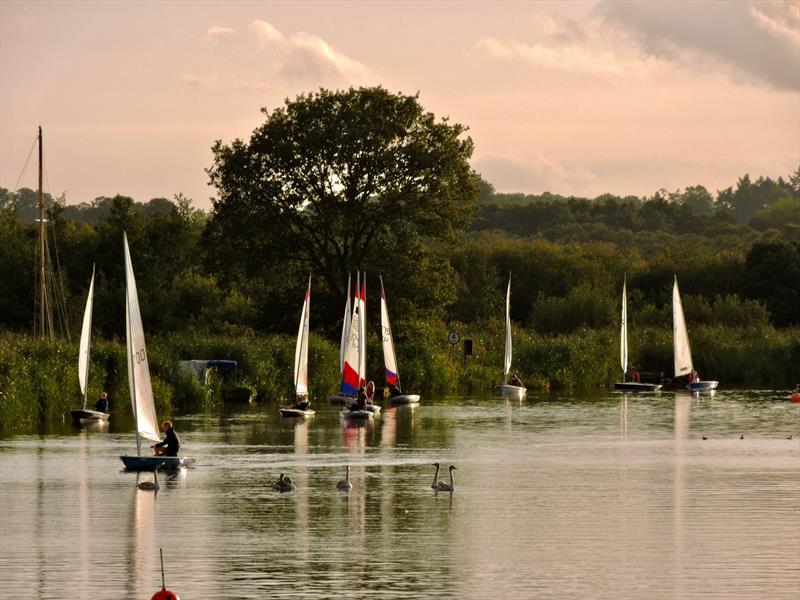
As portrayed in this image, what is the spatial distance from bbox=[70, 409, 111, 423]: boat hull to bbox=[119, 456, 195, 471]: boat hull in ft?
51.8

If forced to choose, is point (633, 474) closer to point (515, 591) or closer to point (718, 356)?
point (515, 591)

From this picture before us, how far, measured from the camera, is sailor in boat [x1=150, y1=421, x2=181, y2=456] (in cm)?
4606

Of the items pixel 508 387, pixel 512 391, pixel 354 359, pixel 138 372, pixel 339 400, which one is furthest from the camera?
pixel 508 387

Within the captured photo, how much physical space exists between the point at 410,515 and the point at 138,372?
1165cm

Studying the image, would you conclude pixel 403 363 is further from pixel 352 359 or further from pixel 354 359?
pixel 352 359

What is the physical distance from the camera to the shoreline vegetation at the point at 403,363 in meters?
63.0

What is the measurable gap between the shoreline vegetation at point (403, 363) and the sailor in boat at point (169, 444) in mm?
14514

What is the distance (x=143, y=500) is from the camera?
4012 cm

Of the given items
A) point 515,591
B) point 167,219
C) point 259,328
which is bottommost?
point 515,591

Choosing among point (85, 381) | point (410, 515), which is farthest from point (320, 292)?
point (410, 515)

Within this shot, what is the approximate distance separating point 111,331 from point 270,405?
27397mm

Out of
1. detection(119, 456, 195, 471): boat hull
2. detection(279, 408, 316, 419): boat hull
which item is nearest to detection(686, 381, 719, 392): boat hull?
detection(279, 408, 316, 419): boat hull

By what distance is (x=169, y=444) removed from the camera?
152 feet

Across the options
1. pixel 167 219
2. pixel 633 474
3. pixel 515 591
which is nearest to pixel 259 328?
pixel 167 219
